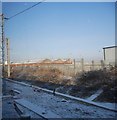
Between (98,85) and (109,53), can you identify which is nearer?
(98,85)

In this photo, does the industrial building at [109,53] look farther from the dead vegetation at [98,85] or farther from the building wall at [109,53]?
the dead vegetation at [98,85]

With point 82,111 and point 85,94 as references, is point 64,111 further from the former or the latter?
point 85,94

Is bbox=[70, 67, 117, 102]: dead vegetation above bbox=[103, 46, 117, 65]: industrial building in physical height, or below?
below

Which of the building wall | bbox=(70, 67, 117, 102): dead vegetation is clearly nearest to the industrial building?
the building wall

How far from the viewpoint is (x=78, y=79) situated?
622 inches

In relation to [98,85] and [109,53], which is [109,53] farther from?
[98,85]

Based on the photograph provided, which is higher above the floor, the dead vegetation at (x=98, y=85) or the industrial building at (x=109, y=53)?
the industrial building at (x=109, y=53)

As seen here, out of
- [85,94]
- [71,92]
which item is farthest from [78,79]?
[85,94]

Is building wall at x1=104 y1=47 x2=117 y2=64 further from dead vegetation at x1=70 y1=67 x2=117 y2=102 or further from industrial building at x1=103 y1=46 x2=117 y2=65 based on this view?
dead vegetation at x1=70 y1=67 x2=117 y2=102

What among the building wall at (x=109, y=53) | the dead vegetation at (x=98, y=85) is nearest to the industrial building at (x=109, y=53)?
the building wall at (x=109, y=53)

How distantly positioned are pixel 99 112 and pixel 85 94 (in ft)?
13.6

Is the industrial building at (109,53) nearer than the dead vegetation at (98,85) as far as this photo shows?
No

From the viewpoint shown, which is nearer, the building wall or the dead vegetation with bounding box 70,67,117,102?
the dead vegetation with bounding box 70,67,117,102

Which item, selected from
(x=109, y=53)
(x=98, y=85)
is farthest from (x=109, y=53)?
(x=98, y=85)
